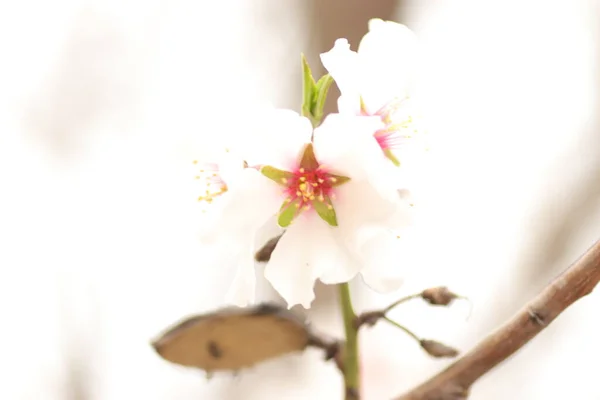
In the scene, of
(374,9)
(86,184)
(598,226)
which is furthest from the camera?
(86,184)

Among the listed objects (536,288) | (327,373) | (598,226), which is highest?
(598,226)

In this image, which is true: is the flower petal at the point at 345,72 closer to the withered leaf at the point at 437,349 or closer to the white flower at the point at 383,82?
the white flower at the point at 383,82

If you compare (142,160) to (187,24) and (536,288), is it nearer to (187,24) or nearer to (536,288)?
(187,24)

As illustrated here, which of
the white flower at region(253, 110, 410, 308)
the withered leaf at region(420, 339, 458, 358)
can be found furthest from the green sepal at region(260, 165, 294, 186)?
the withered leaf at region(420, 339, 458, 358)

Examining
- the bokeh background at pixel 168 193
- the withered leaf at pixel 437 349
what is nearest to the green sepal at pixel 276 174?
the withered leaf at pixel 437 349

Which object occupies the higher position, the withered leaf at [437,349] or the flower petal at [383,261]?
the flower petal at [383,261]

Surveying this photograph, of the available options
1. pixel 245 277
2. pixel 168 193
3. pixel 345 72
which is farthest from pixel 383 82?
pixel 168 193

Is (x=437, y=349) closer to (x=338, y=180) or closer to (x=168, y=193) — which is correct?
(x=338, y=180)

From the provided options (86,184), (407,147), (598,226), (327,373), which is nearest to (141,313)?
(86,184)
